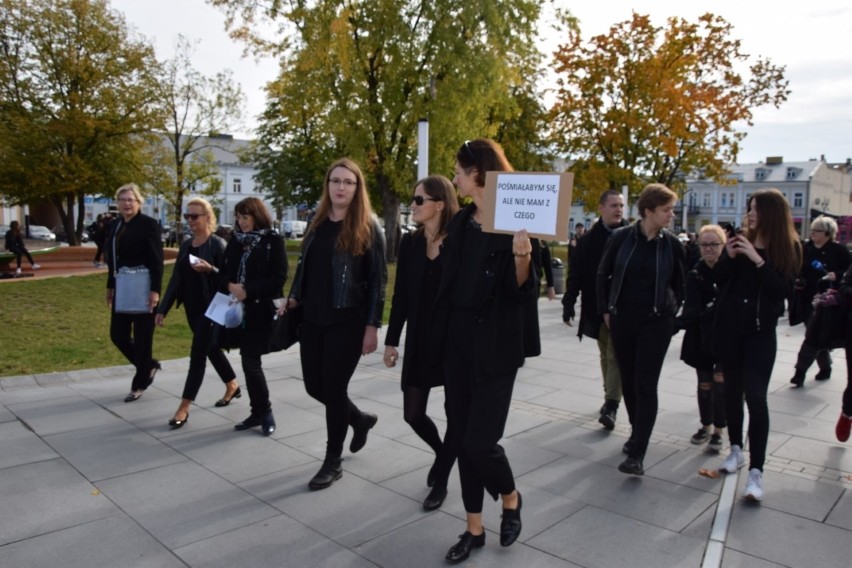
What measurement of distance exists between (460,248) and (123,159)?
90.1ft

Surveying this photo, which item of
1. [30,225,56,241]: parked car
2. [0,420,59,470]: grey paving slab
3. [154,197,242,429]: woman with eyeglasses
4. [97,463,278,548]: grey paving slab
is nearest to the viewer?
[97,463,278,548]: grey paving slab

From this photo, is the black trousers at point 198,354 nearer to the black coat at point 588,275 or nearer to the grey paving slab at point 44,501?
the grey paving slab at point 44,501

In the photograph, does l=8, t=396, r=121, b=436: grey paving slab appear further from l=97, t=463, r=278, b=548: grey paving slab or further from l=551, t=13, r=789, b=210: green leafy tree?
l=551, t=13, r=789, b=210: green leafy tree

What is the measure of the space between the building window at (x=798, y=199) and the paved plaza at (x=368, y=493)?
85434 millimetres

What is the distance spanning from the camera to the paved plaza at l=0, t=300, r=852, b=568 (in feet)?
11.1

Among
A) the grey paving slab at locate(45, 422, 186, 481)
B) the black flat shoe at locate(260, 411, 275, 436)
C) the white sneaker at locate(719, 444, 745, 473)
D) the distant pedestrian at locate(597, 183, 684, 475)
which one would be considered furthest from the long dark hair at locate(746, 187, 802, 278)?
the grey paving slab at locate(45, 422, 186, 481)

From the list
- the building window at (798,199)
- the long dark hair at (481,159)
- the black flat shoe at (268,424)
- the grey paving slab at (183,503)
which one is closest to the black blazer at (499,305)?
the long dark hair at (481,159)

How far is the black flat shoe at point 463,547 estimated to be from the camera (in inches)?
128

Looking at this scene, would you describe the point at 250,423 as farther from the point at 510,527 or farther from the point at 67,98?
the point at 67,98

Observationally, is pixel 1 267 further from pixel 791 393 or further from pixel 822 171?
pixel 822 171

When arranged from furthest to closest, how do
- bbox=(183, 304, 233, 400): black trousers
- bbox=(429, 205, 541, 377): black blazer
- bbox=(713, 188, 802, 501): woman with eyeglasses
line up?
bbox=(183, 304, 233, 400): black trousers → bbox=(713, 188, 802, 501): woman with eyeglasses → bbox=(429, 205, 541, 377): black blazer

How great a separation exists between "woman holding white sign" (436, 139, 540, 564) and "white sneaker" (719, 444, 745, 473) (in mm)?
1901

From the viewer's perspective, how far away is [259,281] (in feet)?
17.0

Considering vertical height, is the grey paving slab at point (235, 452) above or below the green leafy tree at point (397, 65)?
below
